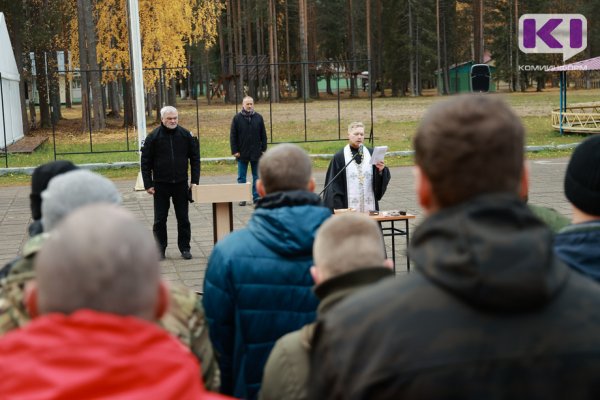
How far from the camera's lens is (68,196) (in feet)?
8.43

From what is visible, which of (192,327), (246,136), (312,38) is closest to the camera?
(192,327)

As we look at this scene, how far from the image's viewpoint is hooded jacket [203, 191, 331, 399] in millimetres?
3604

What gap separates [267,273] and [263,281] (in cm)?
4

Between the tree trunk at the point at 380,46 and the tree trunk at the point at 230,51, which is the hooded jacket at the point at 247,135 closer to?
the tree trunk at the point at 230,51

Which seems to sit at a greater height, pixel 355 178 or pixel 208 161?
pixel 355 178

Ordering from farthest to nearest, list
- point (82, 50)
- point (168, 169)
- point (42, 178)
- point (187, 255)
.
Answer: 1. point (82, 50)
2. point (187, 255)
3. point (168, 169)
4. point (42, 178)

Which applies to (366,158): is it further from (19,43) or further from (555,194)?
(19,43)

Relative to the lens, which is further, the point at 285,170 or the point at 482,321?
the point at 285,170

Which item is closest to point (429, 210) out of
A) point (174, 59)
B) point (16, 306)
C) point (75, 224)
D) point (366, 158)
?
point (75, 224)

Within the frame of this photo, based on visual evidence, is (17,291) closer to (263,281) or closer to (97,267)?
(97,267)

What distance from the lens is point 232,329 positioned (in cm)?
376

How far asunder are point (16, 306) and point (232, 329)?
1.44 meters

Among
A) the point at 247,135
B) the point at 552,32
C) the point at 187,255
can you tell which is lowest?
the point at 187,255

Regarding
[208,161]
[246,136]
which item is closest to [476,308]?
[246,136]
